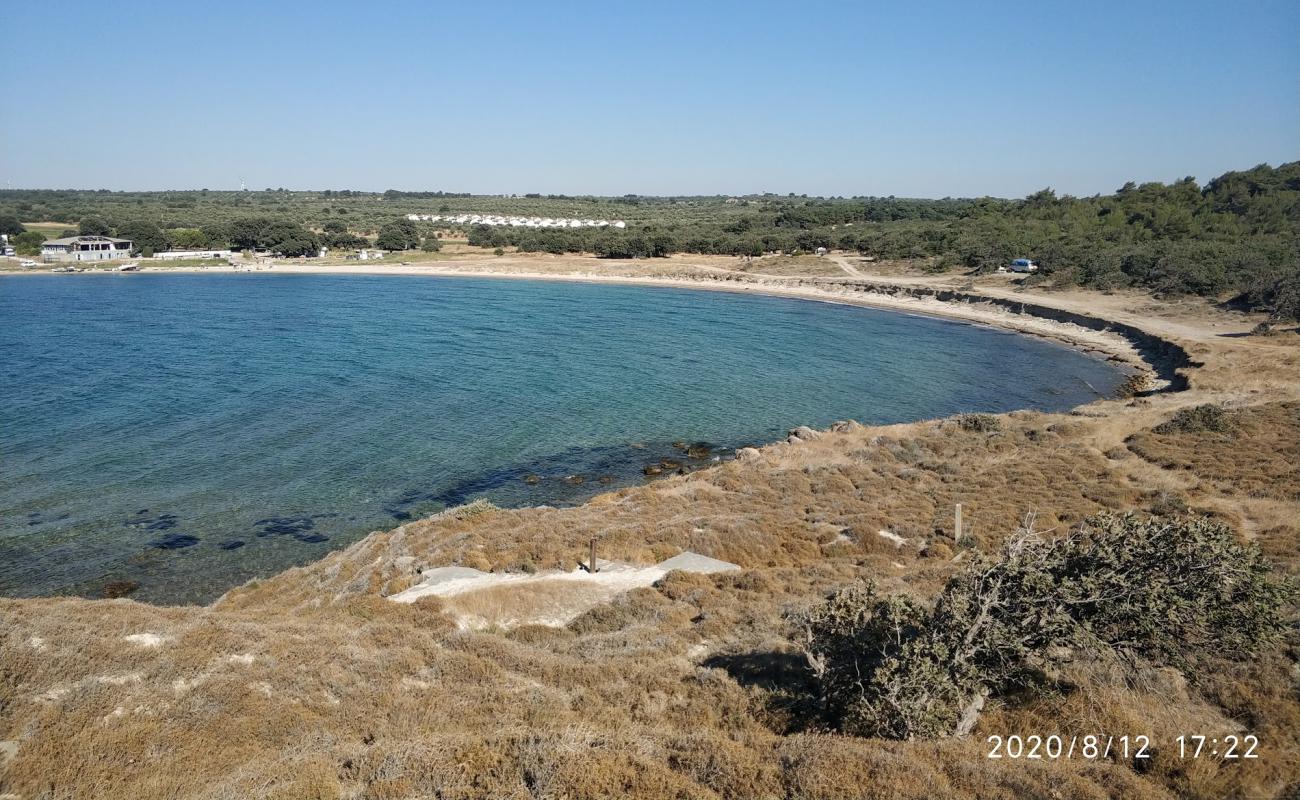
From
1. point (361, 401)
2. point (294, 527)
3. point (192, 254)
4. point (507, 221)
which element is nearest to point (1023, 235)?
point (361, 401)

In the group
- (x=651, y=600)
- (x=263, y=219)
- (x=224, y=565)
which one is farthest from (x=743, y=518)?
(x=263, y=219)

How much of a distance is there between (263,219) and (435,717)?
447 feet

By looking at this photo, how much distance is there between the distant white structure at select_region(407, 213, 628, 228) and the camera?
16473 cm

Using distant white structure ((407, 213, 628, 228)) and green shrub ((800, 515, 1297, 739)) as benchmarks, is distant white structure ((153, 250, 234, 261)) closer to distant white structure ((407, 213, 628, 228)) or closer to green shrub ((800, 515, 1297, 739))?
distant white structure ((407, 213, 628, 228))

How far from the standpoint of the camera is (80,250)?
10575cm

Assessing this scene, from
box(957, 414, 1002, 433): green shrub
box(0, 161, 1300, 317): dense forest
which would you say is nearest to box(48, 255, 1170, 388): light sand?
box(0, 161, 1300, 317): dense forest

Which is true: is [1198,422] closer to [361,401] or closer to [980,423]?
[980,423]

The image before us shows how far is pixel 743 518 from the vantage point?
74.6ft

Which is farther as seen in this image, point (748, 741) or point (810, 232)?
point (810, 232)

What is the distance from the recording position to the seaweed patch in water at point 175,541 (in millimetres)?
23688

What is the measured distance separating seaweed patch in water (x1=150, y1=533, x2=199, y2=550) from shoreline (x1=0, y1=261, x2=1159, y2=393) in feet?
167

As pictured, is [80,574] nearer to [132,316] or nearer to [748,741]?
[748,741]

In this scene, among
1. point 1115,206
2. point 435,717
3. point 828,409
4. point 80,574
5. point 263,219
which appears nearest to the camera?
point 435,717
